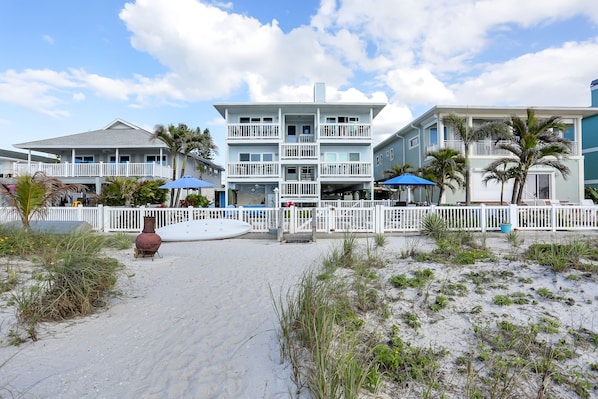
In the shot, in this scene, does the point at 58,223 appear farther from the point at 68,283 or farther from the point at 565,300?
the point at 565,300

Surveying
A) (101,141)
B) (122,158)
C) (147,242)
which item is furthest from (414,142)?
(101,141)

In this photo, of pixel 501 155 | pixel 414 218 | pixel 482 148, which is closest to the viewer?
pixel 414 218

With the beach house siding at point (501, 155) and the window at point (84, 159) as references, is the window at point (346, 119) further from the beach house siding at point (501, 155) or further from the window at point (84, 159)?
the window at point (84, 159)

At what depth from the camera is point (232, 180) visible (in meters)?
23.5

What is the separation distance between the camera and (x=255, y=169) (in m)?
23.8

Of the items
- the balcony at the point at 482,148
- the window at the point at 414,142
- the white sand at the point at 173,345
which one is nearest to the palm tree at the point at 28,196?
the white sand at the point at 173,345

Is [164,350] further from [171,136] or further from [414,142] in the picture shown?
[414,142]

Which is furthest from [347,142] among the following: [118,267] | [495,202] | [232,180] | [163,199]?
[118,267]

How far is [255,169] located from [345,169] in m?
6.44

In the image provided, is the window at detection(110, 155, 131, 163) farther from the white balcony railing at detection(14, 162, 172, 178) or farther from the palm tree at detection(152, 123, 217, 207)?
the palm tree at detection(152, 123, 217, 207)

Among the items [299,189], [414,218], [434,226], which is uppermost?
[299,189]

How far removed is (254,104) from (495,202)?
1751cm

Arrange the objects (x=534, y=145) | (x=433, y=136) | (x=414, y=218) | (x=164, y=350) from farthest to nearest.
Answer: (x=433, y=136)
(x=534, y=145)
(x=414, y=218)
(x=164, y=350)

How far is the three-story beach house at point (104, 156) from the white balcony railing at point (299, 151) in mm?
5635
